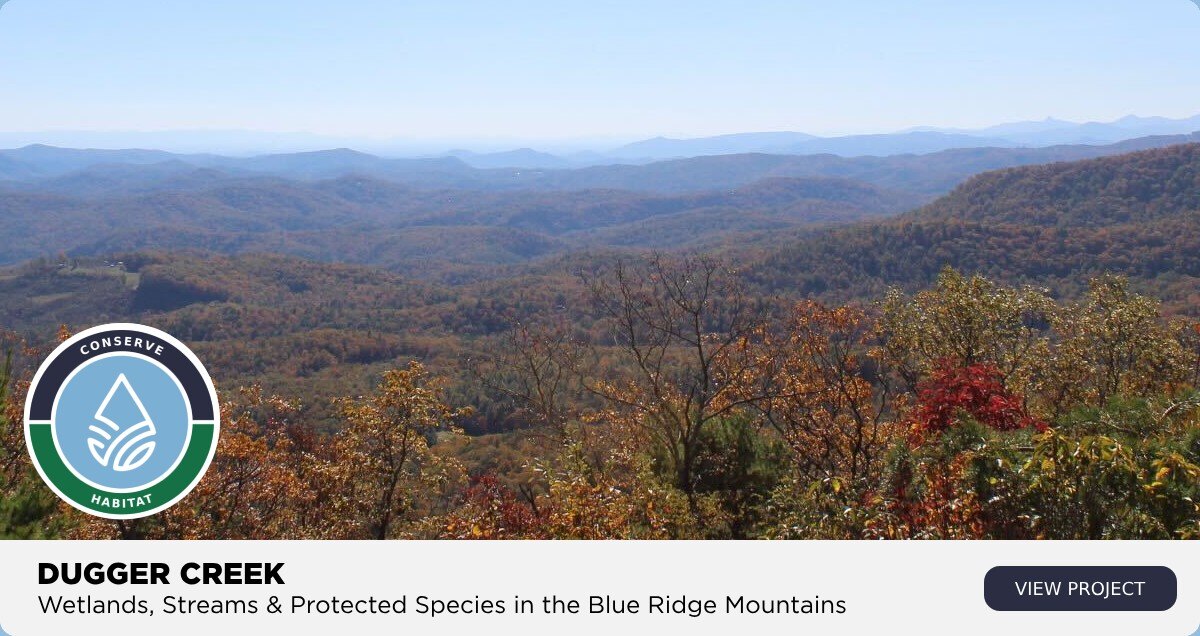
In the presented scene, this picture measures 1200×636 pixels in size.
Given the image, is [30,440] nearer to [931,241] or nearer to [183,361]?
[183,361]

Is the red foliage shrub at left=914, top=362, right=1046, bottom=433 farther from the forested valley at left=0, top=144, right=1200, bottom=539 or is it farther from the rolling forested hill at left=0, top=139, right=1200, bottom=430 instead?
the rolling forested hill at left=0, top=139, right=1200, bottom=430

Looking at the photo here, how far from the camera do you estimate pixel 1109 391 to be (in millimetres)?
9547

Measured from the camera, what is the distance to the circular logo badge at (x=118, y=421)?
3.84m

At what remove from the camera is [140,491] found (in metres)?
3.94

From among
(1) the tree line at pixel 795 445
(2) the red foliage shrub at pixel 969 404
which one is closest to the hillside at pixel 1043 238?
(1) the tree line at pixel 795 445

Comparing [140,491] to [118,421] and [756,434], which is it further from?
[756,434]

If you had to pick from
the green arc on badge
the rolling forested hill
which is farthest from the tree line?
the rolling forested hill

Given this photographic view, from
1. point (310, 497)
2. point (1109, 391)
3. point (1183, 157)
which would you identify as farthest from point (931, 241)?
point (310, 497)

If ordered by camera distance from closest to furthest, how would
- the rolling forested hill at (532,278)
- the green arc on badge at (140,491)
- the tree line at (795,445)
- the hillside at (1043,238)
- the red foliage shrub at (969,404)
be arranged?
the green arc on badge at (140,491), the tree line at (795,445), the red foliage shrub at (969,404), the rolling forested hill at (532,278), the hillside at (1043,238)

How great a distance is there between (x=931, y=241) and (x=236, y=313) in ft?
311

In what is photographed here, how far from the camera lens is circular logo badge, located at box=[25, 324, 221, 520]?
3.84 meters
